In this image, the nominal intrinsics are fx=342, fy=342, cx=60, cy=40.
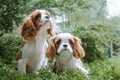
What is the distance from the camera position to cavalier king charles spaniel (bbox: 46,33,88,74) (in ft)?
10.2

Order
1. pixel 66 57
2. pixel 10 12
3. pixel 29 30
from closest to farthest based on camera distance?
pixel 29 30 → pixel 66 57 → pixel 10 12

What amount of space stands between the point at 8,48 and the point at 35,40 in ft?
2.94

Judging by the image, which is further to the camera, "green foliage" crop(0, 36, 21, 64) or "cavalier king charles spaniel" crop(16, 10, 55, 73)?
"green foliage" crop(0, 36, 21, 64)

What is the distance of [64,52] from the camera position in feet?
10.2

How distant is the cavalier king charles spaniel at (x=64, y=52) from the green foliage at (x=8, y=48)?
0.76 metres

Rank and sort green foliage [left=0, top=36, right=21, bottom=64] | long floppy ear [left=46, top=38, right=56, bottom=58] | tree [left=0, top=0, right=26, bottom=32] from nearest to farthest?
long floppy ear [left=46, top=38, right=56, bottom=58]
tree [left=0, top=0, right=26, bottom=32]
green foliage [left=0, top=36, right=21, bottom=64]

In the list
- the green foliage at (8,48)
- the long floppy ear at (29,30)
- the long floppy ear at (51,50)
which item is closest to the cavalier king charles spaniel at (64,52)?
the long floppy ear at (51,50)

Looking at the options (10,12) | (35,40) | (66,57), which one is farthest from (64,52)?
(10,12)

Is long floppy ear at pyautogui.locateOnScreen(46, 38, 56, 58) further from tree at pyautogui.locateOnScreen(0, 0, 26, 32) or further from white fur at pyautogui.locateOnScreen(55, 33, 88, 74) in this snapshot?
tree at pyautogui.locateOnScreen(0, 0, 26, 32)

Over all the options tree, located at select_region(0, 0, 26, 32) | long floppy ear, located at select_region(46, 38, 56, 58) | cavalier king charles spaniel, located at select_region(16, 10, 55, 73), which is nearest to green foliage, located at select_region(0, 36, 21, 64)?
tree, located at select_region(0, 0, 26, 32)

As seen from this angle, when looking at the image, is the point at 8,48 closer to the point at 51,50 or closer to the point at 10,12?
the point at 10,12

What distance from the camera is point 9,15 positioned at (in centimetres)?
385

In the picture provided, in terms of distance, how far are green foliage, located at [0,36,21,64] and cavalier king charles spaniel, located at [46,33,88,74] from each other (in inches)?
29.8

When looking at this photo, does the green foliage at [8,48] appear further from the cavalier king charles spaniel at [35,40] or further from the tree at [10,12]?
the cavalier king charles spaniel at [35,40]
